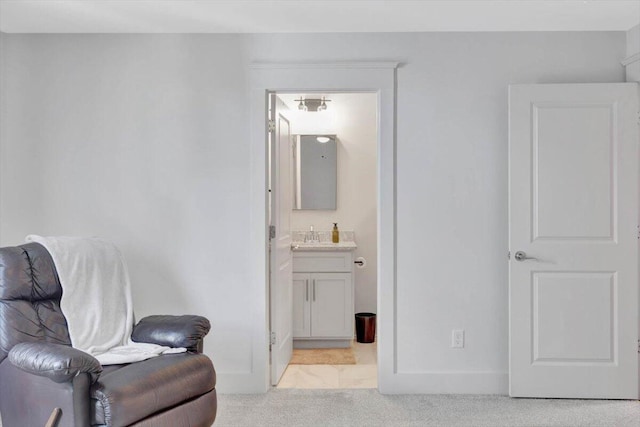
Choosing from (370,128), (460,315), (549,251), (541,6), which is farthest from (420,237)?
(370,128)

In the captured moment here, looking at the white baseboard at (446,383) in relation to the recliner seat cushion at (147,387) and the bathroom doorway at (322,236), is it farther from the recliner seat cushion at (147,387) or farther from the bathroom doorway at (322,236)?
the recliner seat cushion at (147,387)

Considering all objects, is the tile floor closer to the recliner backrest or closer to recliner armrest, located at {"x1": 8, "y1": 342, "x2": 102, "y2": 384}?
the recliner backrest

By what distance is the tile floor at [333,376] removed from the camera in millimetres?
3889

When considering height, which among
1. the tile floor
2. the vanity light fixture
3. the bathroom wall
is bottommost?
the tile floor

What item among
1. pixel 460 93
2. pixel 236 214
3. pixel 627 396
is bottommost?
pixel 627 396

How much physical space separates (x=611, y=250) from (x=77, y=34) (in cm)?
361

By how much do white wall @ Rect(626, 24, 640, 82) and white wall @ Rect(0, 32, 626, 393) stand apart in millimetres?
479

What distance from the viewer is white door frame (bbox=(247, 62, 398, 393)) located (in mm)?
3645

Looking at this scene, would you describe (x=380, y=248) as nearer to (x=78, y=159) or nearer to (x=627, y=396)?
(x=627, y=396)

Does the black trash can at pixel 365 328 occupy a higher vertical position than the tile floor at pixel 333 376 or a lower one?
higher

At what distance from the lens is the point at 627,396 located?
3508 millimetres

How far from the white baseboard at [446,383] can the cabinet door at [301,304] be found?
51.6 inches

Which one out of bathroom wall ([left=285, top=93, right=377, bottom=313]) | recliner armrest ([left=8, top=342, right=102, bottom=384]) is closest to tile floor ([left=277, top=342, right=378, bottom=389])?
bathroom wall ([left=285, top=93, right=377, bottom=313])

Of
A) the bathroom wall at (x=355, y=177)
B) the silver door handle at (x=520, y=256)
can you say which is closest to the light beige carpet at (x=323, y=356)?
the bathroom wall at (x=355, y=177)
